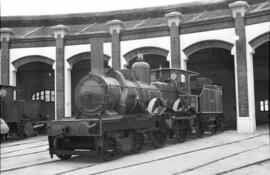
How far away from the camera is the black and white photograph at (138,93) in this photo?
893cm

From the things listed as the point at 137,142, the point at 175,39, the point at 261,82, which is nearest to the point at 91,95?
the point at 137,142

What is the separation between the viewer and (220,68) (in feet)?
83.1

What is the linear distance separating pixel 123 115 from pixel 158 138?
98.5 inches

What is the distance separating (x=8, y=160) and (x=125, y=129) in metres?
3.38

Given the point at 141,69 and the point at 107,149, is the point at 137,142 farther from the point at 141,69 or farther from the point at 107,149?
the point at 141,69

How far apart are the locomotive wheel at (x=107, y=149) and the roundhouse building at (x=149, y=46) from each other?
24.5 feet

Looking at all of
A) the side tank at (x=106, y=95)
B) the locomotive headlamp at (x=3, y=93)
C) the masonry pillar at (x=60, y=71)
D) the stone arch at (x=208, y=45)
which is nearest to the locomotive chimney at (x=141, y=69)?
the side tank at (x=106, y=95)

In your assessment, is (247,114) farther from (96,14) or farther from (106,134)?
(96,14)

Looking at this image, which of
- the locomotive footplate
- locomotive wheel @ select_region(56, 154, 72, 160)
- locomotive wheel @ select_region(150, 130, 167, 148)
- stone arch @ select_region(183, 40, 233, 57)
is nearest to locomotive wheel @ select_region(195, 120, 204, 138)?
locomotive wheel @ select_region(150, 130, 167, 148)

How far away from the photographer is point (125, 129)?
9.83m

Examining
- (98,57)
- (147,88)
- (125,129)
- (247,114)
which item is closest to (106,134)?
(125,129)

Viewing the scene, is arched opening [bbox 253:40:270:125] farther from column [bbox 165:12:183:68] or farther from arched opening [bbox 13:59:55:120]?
arched opening [bbox 13:59:55:120]

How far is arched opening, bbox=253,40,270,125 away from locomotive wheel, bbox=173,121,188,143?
1077cm

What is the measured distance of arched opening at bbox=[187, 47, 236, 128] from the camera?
76.5ft
